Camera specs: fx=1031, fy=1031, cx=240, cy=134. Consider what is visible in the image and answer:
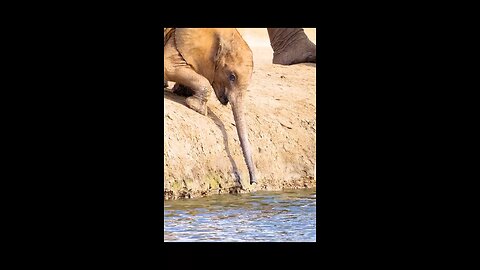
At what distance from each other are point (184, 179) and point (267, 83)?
11.3 feet

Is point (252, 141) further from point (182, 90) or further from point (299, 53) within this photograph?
point (299, 53)

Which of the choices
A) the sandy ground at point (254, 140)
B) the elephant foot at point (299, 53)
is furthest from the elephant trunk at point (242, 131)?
the elephant foot at point (299, 53)

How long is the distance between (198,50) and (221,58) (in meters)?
0.33

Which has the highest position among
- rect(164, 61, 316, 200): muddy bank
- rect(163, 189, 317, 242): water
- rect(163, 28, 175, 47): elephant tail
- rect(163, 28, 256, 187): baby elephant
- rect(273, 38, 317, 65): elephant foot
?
rect(273, 38, 317, 65): elephant foot

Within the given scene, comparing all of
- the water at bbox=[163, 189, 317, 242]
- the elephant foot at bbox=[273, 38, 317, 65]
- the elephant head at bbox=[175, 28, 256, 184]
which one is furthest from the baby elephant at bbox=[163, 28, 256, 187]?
the elephant foot at bbox=[273, 38, 317, 65]

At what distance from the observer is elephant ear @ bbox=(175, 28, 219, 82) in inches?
547

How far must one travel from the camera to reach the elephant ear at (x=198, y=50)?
13891mm

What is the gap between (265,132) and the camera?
1421cm

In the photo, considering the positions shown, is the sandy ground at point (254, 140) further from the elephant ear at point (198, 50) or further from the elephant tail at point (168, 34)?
the elephant tail at point (168, 34)

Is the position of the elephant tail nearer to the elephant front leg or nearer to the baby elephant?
the baby elephant

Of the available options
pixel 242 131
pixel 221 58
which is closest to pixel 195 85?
pixel 221 58

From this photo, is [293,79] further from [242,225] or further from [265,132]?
[242,225]

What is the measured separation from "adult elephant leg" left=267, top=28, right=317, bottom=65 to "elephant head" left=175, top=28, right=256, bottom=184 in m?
3.79

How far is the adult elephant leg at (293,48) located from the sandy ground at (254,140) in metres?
1.36
